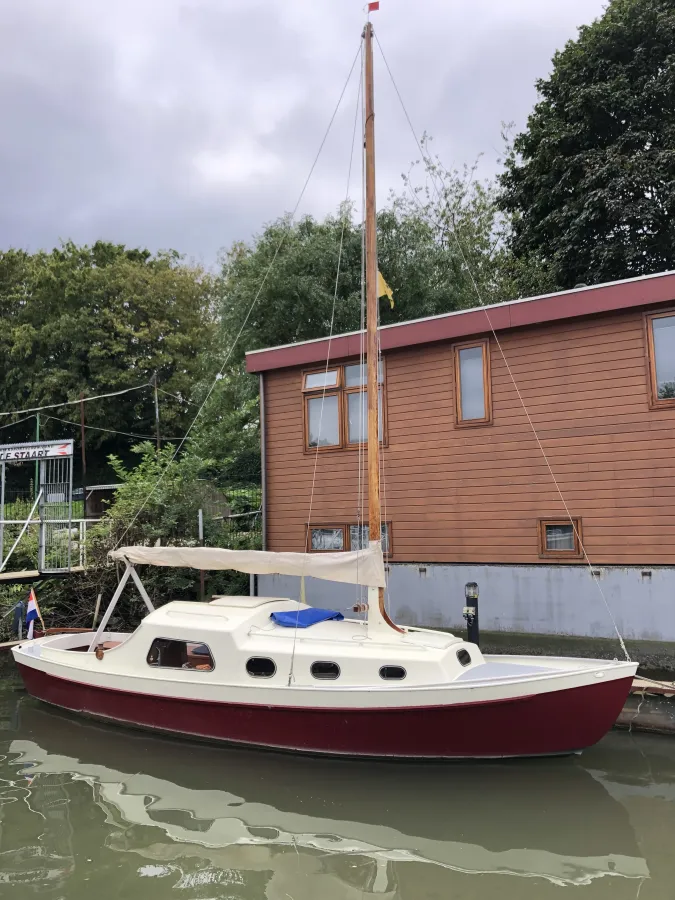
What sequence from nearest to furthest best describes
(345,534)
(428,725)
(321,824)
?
(321,824), (428,725), (345,534)

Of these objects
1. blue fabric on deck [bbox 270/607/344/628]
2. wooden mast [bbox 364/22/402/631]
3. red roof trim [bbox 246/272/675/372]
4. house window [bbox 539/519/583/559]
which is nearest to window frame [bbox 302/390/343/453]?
red roof trim [bbox 246/272/675/372]

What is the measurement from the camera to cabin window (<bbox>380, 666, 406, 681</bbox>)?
7.68m

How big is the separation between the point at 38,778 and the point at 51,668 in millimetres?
2454

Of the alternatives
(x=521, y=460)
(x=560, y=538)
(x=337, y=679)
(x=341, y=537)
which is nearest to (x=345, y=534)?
(x=341, y=537)

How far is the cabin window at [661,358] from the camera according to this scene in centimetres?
1030

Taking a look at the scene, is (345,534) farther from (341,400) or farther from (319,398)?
(319,398)

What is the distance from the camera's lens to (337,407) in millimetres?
13242

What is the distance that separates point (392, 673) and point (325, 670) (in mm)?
838

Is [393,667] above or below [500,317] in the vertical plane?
below

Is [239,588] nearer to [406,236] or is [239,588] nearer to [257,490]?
[257,490]

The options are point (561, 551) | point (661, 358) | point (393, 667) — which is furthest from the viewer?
point (561, 551)

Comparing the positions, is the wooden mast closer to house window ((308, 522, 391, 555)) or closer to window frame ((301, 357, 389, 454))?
house window ((308, 522, 391, 555))

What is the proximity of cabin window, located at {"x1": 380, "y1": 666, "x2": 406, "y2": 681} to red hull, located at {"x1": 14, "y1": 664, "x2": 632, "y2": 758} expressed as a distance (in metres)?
0.35

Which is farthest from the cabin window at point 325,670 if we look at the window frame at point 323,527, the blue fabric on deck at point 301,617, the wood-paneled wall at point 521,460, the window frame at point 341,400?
the window frame at point 341,400
